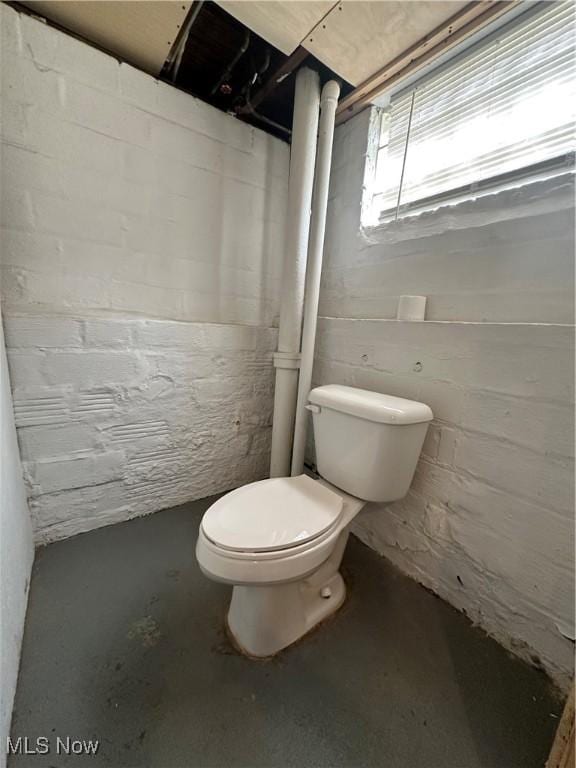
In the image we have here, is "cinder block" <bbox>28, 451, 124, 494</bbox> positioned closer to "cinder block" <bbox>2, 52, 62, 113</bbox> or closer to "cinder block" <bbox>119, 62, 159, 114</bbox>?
"cinder block" <bbox>2, 52, 62, 113</bbox>

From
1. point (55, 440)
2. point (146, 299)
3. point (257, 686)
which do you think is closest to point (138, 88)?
point (146, 299)

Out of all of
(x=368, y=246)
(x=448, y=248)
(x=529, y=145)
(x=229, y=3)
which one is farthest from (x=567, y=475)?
(x=229, y=3)

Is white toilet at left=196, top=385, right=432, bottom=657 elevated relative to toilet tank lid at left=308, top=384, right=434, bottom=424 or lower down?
lower down

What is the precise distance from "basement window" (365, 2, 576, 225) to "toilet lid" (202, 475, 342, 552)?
1170mm

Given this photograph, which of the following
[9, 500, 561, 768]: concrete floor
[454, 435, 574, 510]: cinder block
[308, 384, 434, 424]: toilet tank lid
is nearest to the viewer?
[9, 500, 561, 768]: concrete floor

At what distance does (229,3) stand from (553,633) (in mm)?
2119

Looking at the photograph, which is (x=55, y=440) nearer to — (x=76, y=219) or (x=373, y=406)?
(x=76, y=219)

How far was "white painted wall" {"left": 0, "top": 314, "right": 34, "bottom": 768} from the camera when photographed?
0.73 meters

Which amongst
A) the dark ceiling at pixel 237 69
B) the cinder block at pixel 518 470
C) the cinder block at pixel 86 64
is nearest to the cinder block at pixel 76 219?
the cinder block at pixel 86 64

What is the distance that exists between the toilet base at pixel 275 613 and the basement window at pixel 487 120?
1388mm

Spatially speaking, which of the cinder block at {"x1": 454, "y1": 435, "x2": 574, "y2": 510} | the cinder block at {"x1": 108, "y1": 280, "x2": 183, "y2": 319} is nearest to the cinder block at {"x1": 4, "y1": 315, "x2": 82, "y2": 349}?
the cinder block at {"x1": 108, "y1": 280, "x2": 183, "y2": 319}

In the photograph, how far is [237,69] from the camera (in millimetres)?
1261

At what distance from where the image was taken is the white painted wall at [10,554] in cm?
73

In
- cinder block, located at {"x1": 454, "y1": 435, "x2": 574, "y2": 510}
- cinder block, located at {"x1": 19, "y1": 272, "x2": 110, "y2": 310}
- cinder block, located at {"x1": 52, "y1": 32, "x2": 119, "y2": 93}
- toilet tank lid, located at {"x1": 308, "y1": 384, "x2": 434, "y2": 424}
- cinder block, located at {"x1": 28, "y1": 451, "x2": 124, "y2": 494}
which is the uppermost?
cinder block, located at {"x1": 52, "y1": 32, "x2": 119, "y2": 93}
